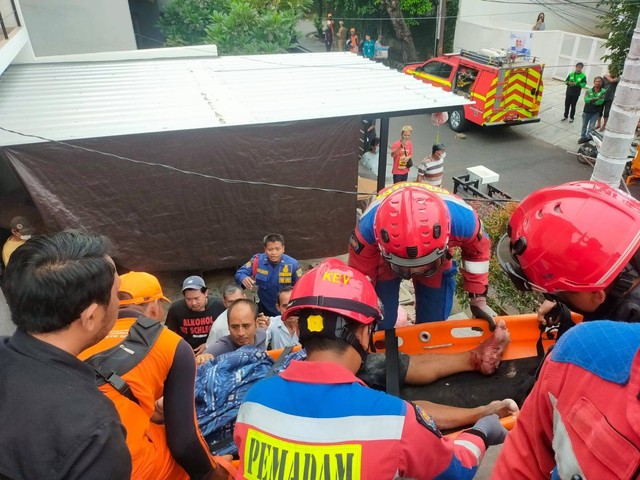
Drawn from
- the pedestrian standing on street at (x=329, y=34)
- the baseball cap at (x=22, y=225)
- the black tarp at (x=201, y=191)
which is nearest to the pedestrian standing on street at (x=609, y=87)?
the black tarp at (x=201, y=191)

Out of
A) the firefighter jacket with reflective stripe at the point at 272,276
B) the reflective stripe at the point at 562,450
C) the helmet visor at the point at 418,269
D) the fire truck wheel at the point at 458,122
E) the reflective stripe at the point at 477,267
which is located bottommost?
the fire truck wheel at the point at 458,122

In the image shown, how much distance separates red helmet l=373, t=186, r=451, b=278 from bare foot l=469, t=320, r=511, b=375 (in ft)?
1.94

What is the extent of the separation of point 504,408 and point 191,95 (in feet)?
17.6

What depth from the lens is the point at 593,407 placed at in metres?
1.17

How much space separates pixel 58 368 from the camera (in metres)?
1.33

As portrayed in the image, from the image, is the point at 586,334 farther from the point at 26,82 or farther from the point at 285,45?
the point at 285,45

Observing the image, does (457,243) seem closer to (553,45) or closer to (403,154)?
(403,154)

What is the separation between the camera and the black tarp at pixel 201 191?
17.0 feet

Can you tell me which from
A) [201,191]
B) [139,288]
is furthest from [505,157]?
[139,288]

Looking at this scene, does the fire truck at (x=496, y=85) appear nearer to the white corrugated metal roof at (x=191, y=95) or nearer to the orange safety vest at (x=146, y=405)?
the white corrugated metal roof at (x=191, y=95)

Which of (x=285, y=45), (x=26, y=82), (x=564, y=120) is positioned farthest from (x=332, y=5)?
(x=26, y=82)

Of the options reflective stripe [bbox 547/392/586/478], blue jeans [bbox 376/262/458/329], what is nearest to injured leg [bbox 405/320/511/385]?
blue jeans [bbox 376/262/458/329]

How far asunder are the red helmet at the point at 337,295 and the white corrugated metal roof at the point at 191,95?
11.7 ft

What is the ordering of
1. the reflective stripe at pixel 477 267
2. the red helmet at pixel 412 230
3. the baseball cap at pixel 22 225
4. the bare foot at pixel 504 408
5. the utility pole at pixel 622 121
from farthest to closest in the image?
the baseball cap at pixel 22 225 → the utility pole at pixel 622 121 → the reflective stripe at pixel 477 267 → the red helmet at pixel 412 230 → the bare foot at pixel 504 408
